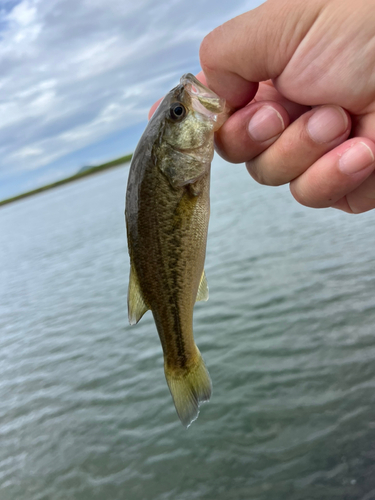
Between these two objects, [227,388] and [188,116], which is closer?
[188,116]

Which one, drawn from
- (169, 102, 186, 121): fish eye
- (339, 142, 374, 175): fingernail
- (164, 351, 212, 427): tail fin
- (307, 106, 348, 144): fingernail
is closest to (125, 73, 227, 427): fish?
(169, 102, 186, 121): fish eye

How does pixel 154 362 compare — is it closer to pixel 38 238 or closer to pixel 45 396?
pixel 45 396

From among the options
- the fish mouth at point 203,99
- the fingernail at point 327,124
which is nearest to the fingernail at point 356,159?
the fingernail at point 327,124

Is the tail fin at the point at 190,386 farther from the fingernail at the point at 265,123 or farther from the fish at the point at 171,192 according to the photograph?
the fingernail at the point at 265,123

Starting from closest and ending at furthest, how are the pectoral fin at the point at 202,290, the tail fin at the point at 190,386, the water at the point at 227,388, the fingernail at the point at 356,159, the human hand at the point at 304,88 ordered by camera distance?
the human hand at the point at 304,88 < the fingernail at the point at 356,159 < the tail fin at the point at 190,386 < the pectoral fin at the point at 202,290 < the water at the point at 227,388

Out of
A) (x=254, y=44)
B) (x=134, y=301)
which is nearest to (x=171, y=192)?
(x=134, y=301)

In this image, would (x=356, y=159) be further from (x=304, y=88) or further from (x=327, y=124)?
(x=304, y=88)
